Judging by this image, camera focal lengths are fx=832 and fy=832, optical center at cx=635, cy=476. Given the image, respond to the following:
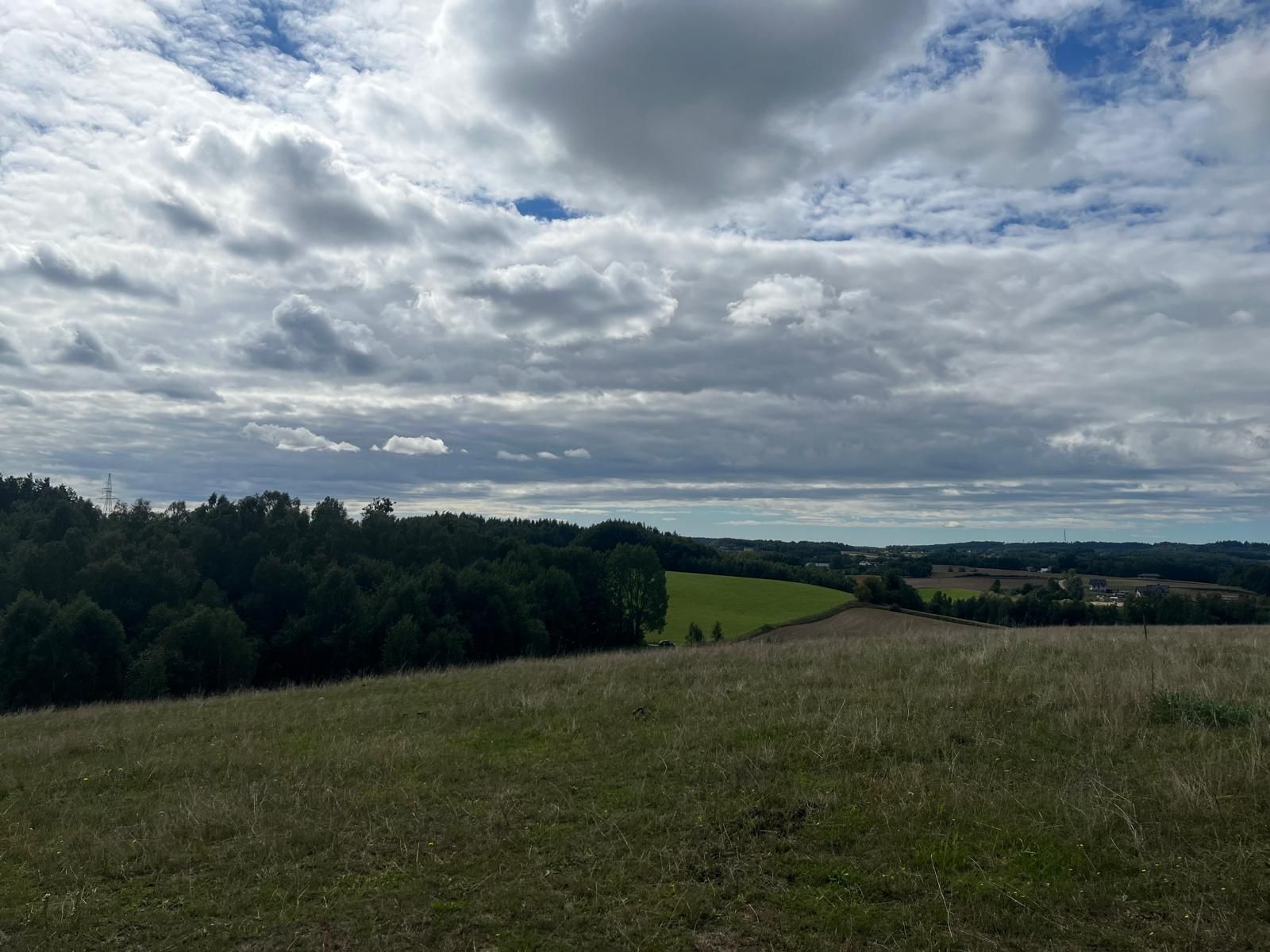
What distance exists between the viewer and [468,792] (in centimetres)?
895

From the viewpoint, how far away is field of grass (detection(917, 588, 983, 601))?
74062 mm

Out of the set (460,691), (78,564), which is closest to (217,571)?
(78,564)

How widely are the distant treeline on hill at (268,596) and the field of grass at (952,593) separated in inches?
1001

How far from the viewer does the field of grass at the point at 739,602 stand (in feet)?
224

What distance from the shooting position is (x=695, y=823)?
755 centimetres

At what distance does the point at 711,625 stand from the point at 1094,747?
61476 millimetres

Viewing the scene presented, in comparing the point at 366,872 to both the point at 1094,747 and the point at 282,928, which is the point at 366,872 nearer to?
the point at 282,928

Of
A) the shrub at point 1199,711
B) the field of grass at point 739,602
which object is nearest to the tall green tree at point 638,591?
the field of grass at point 739,602

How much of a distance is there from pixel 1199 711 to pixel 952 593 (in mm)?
72838

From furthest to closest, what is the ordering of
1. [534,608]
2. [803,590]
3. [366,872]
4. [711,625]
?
[803,590], [711,625], [534,608], [366,872]

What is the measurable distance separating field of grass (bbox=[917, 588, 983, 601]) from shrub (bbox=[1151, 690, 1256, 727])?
66046 mm

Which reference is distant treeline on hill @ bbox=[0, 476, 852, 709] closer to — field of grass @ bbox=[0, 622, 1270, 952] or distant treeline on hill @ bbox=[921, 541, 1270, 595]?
field of grass @ bbox=[0, 622, 1270, 952]

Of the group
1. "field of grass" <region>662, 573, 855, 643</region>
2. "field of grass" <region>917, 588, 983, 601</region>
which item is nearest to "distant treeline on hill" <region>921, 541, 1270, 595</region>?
"field of grass" <region>917, 588, 983, 601</region>

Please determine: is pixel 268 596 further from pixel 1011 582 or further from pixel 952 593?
pixel 1011 582
